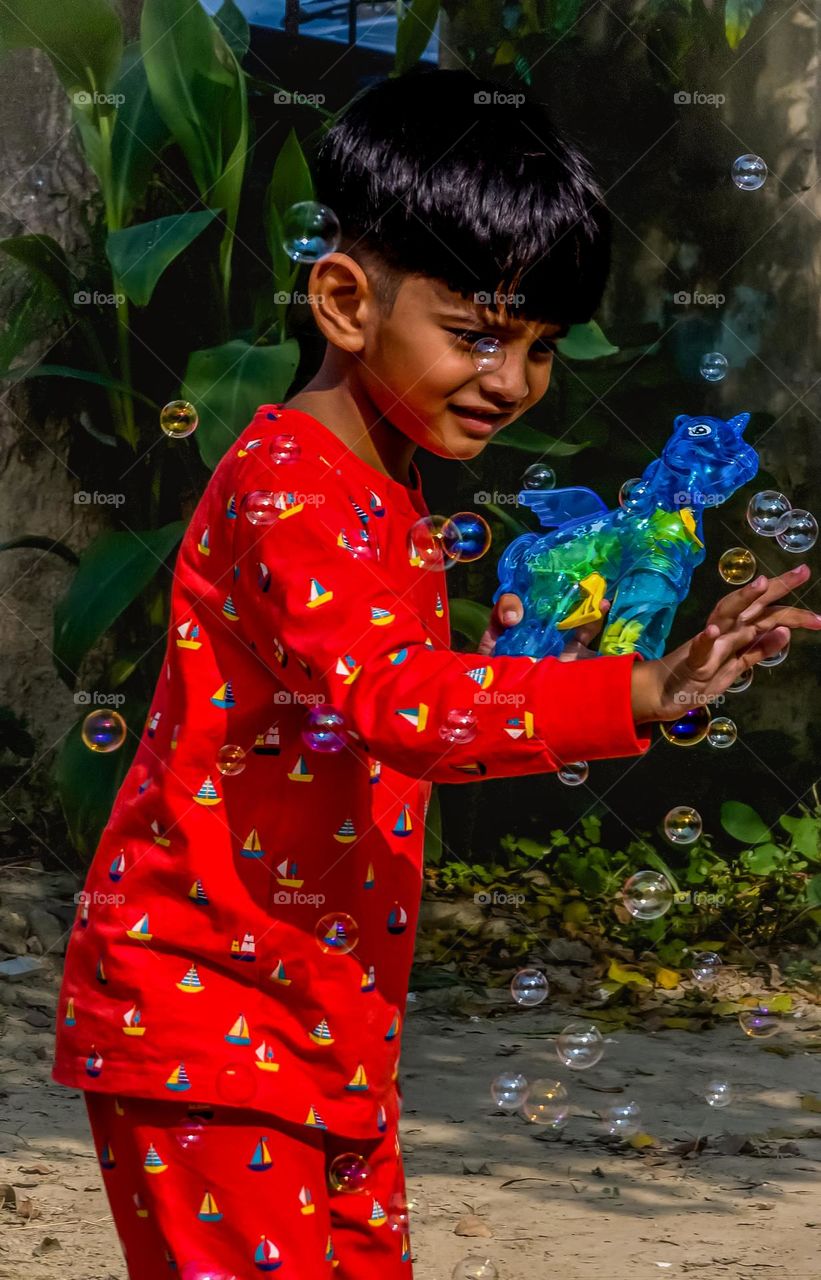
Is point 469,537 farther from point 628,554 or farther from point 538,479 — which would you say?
point 538,479

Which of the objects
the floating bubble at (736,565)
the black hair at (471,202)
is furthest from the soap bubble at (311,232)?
the floating bubble at (736,565)

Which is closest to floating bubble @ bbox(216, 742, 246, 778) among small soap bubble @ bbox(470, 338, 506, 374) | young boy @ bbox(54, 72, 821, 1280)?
young boy @ bbox(54, 72, 821, 1280)

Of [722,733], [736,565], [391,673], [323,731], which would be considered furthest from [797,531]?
[391,673]

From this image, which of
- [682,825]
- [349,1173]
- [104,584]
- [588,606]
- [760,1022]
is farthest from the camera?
[104,584]

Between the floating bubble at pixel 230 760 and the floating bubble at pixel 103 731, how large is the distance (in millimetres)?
643

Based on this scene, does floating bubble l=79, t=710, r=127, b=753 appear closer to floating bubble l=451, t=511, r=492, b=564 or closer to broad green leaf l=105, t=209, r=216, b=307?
floating bubble l=451, t=511, r=492, b=564

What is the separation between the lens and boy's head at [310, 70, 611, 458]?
1.47 metres

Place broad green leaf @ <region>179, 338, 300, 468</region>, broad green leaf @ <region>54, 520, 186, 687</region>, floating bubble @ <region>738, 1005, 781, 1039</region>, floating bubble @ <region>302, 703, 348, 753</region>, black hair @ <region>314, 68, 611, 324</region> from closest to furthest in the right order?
floating bubble @ <region>302, 703, 348, 753</region>, black hair @ <region>314, 68, 611, 324</region>, floating bubble @ <region>738, 1005, 781, 1039</region>, broad green leaf @ <region>179, 338, 300, 468</region>, broad green leaf @ <region>54, 520, 186, 687</region>

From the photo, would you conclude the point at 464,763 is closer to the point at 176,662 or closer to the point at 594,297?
the point at 176,662

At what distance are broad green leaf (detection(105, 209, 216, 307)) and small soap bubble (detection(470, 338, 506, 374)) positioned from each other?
2.52 meters

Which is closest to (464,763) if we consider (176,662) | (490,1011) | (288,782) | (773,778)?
(288,782)

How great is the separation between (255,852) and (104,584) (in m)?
2.64

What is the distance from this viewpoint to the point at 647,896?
7.51 feet

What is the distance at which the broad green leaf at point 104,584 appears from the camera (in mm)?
3996
